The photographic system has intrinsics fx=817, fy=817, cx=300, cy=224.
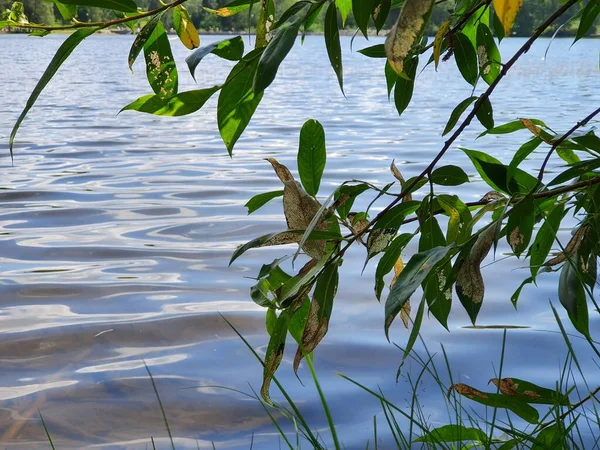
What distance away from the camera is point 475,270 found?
0.94m

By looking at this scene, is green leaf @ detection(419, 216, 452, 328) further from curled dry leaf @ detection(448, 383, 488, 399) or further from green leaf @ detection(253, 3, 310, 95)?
green leaf @ detection(253, 3, 310, 95)

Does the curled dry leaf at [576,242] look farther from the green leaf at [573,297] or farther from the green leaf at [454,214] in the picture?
the green leaf at [454,214]

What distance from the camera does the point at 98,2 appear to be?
88 cm

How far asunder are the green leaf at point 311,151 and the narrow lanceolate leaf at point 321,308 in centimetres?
14

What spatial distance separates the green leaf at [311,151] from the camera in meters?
1.07

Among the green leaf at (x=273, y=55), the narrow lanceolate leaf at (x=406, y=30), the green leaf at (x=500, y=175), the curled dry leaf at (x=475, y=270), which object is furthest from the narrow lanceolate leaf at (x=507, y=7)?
the green leaf at (x=500, y=175)

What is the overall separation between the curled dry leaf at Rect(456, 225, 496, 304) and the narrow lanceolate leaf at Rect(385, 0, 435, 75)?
33 centimetres

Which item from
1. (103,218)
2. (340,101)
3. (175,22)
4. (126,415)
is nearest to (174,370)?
(126,415)

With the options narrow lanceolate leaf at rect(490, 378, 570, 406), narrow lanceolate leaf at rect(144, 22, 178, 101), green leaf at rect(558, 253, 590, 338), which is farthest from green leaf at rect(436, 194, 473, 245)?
narrow lanceolate leaf at rect(144, 22, 178, 101)

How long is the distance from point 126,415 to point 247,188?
11.8ft

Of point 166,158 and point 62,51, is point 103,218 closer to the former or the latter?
point 166,158

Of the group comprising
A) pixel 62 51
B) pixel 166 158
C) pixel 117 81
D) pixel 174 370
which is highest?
pixel 62 51

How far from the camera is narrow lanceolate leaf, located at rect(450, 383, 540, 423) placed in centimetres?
117

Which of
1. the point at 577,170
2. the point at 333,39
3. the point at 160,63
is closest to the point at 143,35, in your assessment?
the point at 160,63
